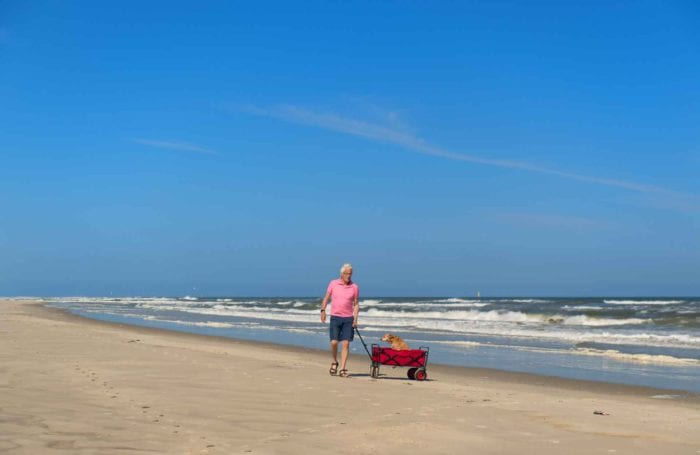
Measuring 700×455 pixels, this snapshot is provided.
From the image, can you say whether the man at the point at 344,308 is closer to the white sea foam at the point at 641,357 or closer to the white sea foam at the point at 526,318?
the white sea foam at the point at 641,357

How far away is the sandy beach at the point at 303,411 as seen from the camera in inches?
239

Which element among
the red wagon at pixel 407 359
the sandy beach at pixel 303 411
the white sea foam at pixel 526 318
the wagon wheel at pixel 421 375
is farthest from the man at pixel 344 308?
the white sea foam at pixel 526 318

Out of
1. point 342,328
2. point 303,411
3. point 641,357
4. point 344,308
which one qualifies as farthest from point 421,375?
point 641,357

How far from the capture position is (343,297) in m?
12.0

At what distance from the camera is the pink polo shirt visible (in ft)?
39.3

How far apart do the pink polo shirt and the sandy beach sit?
109cm

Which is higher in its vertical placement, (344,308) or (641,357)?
(344,308)

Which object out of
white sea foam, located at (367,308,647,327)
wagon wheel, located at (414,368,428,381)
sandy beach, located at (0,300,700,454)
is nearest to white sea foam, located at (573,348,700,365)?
sandy beach, located at (0,300,700,454)

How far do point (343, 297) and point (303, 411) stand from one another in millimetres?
4314

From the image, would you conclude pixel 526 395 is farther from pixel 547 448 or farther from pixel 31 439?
pixel 31 439

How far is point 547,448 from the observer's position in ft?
20.7

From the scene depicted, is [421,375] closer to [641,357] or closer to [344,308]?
[344,308]

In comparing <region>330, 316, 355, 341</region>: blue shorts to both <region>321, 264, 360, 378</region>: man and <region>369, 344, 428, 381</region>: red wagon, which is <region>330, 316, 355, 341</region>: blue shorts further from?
<region>369, 344, 428, 381</region>: red wagon

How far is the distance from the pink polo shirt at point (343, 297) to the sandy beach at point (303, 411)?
3.58 ft
